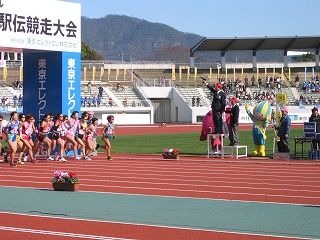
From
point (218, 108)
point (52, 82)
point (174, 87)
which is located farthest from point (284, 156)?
point (174, 87)

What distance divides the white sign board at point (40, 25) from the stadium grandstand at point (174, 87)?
94.9 ft

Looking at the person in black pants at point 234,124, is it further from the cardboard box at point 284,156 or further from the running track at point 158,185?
the cardboard box at point 284,156

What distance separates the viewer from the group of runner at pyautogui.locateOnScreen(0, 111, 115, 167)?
21.4m

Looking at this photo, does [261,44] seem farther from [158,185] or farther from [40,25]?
[158,185]

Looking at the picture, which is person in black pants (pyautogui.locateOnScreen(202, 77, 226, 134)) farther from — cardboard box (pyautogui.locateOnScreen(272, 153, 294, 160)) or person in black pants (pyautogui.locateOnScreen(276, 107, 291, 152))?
cardboard box (pyautogui.locateOnScreen(272, 153, 294, 160))

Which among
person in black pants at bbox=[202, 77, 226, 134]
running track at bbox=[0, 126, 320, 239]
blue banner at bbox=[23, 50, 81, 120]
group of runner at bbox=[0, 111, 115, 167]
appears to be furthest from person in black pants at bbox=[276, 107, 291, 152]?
blue banner at bbox=[23, 50, 81, 120]

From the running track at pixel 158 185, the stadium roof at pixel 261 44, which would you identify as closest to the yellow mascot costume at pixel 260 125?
the running track at pixel 158 185

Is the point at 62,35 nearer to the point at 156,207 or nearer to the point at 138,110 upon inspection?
Result: the point at 156,207

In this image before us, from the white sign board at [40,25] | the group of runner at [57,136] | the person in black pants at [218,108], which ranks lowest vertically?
the group of runner at [57,136]

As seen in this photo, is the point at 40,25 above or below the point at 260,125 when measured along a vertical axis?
above

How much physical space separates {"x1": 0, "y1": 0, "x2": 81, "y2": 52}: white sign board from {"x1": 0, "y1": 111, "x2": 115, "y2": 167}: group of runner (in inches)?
90.2

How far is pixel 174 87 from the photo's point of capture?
215 ft

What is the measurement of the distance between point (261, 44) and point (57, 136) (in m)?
49.8

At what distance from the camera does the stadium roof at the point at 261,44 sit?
228 ft
